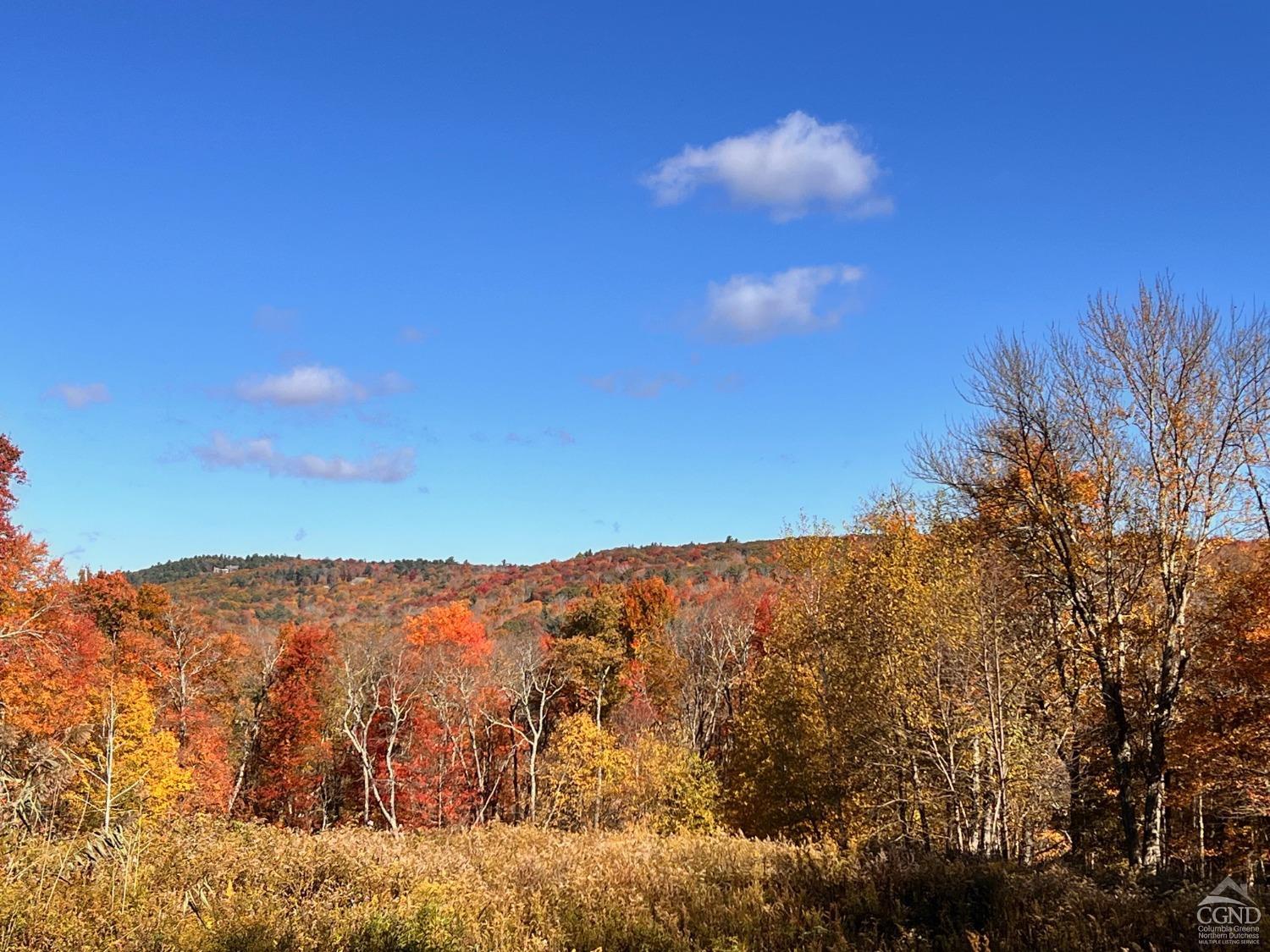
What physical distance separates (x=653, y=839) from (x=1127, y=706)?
12.2 metres

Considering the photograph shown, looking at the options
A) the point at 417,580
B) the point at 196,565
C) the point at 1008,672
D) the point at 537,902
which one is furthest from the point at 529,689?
the point at 196,565

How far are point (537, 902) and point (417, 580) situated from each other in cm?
14803

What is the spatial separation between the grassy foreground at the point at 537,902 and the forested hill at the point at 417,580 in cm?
8508

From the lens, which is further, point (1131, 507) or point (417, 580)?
point (417, 580)

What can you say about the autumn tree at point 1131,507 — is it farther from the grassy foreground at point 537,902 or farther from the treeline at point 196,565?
the treeline at point 196,565

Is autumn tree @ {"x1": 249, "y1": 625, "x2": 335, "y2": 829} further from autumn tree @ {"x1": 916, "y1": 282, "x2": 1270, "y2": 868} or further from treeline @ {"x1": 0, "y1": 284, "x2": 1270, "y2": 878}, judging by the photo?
autumn tree @ {"x1": 916, "y1": 282, "x2": 1270, "y2": 868}

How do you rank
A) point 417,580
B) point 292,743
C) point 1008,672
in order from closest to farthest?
point 1008,672 < point 292,743 < point 417,580

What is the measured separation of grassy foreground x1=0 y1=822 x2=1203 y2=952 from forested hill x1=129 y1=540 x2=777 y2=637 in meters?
85.1

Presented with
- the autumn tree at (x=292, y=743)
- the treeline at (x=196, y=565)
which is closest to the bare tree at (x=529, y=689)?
the autumn tree at (x=292, y=743)

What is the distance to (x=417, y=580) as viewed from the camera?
488ft

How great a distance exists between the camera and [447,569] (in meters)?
159

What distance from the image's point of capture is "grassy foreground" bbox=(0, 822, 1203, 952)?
6543 mm

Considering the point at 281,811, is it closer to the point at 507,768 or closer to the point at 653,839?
the point at 507,768

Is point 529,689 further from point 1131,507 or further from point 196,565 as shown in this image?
point 196,565
